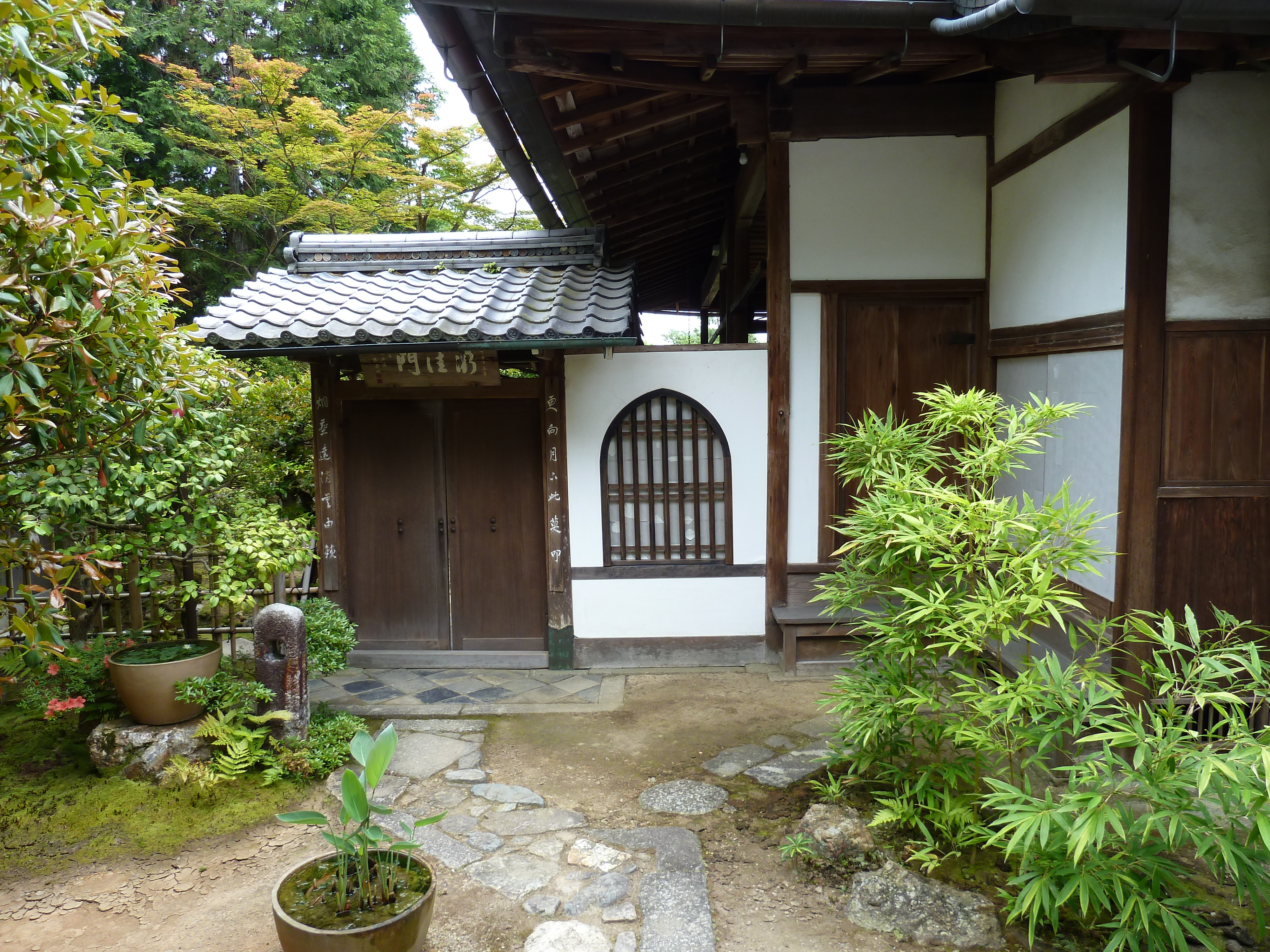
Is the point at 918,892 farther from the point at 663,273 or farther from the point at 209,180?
the point at 209,180

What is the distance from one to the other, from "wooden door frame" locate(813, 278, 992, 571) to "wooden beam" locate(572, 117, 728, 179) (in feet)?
6.55

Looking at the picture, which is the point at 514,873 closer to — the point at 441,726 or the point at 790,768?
the point at 790,768

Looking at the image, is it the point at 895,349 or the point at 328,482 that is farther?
the point at 328,482

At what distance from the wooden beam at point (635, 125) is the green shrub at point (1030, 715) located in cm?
352

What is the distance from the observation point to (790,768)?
5230 millimetres

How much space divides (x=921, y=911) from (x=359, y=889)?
2442mm

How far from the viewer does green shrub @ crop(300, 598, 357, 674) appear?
591 centimetres

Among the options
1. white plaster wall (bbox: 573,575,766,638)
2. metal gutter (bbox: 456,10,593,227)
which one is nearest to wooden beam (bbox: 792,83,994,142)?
metal gutter (bbox: 456,10,593,227)

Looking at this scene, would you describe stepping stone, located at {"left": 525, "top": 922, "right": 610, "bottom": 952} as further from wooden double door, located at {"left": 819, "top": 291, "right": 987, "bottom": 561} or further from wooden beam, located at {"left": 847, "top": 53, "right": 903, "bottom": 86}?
wooden beam, located at {"left": 847, "top": 53, "right": 903, "bottom": 86}

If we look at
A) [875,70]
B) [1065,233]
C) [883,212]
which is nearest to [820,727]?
[1065,233]

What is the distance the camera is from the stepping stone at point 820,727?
225 inches

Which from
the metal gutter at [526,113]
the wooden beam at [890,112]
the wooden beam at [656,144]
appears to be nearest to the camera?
the metal gutter at [526,113]

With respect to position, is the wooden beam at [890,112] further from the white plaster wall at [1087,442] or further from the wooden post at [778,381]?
the white plaster wall at [1087,442]

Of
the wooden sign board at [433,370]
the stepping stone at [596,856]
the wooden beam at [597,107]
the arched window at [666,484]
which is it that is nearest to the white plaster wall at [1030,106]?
the wooden beam at [597,107]
